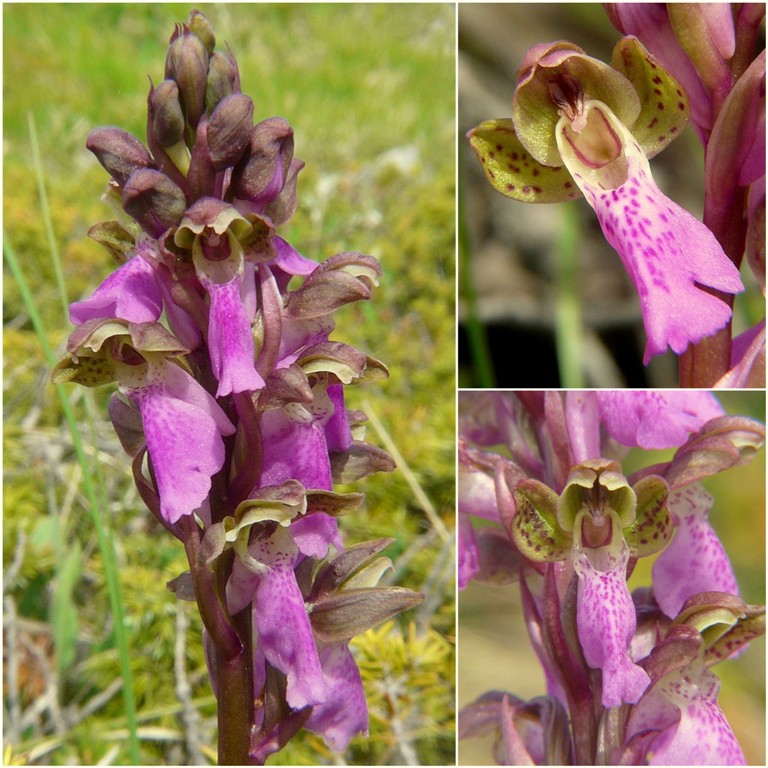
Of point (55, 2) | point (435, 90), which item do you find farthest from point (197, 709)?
point (55, 2)

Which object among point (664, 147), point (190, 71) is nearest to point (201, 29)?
point (190, 71)

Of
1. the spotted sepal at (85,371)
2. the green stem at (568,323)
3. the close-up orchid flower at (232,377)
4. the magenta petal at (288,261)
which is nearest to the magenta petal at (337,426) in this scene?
the close-up orchid flower at (232,377)

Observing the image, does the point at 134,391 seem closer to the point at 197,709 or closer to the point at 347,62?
the point at 197,709

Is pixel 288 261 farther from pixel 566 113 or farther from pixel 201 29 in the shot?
pixel 566 113

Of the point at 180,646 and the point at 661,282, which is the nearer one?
the point at 661,282

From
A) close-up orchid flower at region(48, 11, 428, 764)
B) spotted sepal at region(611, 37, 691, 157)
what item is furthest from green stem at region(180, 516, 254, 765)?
spotted sepal at region(611, 37, 691, 157)

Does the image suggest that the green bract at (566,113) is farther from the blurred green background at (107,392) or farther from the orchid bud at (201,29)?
the blurred green background at (107,392)
